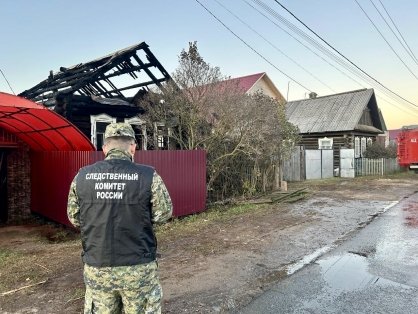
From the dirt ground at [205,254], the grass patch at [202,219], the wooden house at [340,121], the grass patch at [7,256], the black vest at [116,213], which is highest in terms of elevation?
the wooden house at [340,121]

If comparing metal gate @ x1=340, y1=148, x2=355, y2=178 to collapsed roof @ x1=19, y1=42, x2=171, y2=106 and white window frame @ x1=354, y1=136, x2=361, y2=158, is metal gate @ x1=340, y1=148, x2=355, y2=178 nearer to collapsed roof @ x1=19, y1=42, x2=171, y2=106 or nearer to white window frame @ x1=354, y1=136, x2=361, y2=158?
white window frame @ x1=354, y1=136, x2=361, y2=158

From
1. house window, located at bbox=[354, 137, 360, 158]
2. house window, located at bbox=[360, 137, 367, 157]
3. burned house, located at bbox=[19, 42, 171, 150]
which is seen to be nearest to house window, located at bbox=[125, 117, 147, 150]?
burned house, located at bbox=[19, 42, 171, 150]

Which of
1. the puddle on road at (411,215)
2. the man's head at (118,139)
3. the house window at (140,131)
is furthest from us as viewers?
the house window at (140,131)

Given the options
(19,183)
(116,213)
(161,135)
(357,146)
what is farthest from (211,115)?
(357,146)

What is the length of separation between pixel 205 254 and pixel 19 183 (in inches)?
300

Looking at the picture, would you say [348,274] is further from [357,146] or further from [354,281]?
[357,146]

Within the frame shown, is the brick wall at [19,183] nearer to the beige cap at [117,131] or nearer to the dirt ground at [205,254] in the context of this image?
the dirt ground at [205,254]

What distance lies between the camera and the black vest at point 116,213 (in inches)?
92.4

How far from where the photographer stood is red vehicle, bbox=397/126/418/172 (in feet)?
71.9

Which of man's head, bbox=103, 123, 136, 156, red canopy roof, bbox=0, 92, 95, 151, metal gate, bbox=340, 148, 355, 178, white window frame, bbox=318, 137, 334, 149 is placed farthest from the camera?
white window frame, bbox=318, 137, 334, 149

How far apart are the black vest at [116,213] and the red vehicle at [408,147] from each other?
77.9ft

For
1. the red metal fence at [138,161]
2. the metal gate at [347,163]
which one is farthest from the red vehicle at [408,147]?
the red metal fence at [138,161]

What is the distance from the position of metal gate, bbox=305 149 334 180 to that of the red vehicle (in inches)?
190

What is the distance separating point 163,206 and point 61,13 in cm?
1345
